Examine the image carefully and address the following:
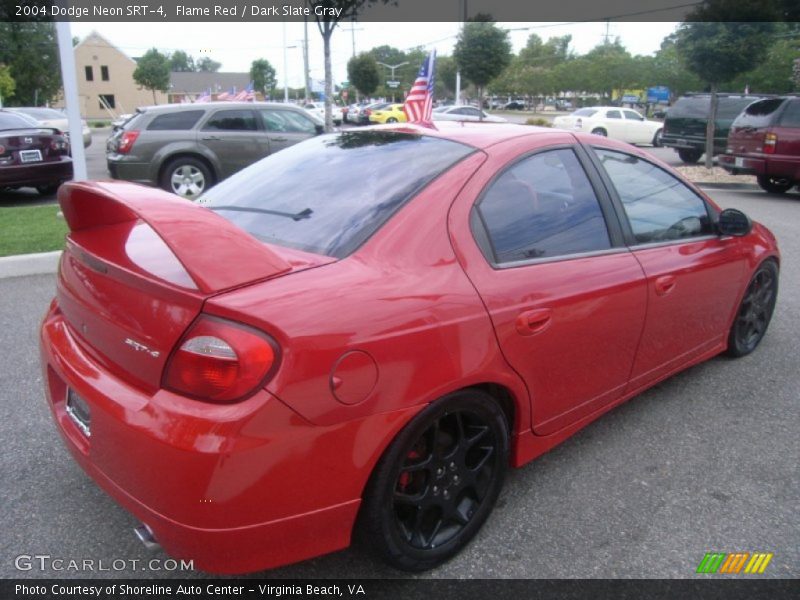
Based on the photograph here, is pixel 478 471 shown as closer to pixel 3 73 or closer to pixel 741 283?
pixel 741 283

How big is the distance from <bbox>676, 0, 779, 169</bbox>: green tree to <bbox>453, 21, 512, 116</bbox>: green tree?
12.3 metres

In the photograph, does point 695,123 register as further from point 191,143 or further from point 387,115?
point 387,115

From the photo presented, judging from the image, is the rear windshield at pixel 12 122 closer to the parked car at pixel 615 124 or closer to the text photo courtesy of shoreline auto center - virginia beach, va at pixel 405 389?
the text photo courtesy of shoreline auto center - virginia beach, va at pixel 405 389

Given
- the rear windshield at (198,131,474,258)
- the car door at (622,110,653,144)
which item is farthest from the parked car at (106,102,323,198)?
the car door at (622,110,653,144)

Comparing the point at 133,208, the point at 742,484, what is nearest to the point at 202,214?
the point at 133,208

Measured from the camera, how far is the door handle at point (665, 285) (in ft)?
9.87

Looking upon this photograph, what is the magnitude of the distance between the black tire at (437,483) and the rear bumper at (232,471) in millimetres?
98

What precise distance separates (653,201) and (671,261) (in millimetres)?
353

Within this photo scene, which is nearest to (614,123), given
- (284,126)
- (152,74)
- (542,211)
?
(284,126)

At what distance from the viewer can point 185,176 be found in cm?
1023

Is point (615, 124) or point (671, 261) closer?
point (671, 261)

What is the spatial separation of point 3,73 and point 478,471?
40439mm

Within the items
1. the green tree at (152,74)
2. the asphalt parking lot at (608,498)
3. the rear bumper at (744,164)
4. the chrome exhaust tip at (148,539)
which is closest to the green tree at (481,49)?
the rear bumper at (744,164)

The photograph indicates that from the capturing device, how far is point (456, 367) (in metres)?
2.13
